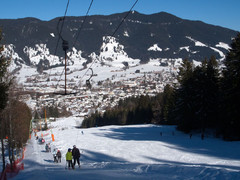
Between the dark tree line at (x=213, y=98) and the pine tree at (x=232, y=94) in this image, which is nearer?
the pine tree at (x=232, y=94)

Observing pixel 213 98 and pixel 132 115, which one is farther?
pixel 132 115

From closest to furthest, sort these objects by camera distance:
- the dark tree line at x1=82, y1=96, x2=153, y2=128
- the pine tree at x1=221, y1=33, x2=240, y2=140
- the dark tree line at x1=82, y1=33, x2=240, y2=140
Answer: the pine tree at x1=221, y1=33, x2=240, y2=140
the dark tree line at x1=82, y1=33, x2=240, y2=140
the dark tree line at x1=82, y1=96, x2=153, y2=128

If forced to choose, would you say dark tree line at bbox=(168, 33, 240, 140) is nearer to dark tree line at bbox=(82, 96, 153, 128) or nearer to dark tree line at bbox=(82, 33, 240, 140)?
dark tree line at bbox=(82, 33, 240, 140)

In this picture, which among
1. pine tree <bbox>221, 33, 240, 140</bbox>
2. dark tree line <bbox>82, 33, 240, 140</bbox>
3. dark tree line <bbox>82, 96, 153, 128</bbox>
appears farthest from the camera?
dark tree line <bbox>82, 96, 153, 128</bbox>

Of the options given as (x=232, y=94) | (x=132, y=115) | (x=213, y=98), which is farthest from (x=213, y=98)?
(x=132, y=115)

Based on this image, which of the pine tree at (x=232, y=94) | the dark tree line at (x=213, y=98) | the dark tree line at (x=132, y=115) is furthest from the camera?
the dark tree line at (x=132, y=115)

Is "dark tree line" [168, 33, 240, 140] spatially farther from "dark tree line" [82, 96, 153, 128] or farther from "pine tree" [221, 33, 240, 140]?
"dark tree line" [82, 96, 153, 128]

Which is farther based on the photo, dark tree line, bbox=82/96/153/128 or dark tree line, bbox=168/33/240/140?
dark tree line, bbox=82/96/153/128

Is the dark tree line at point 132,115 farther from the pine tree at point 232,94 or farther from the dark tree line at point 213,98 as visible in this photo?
the pine tree at point 232,94

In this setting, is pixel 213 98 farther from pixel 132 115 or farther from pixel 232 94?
pixel 132 115

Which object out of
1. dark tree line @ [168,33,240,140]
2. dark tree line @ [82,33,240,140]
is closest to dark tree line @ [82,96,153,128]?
dark tree line @ [82,33,240,140]

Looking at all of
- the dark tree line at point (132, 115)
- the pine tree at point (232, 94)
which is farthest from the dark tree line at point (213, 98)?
the dark tree line at point (132, 115)

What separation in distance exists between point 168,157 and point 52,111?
122714 millimetres

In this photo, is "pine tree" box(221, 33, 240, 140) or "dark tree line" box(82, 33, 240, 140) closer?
"pine tree" box(221, 33, 240, 140)
